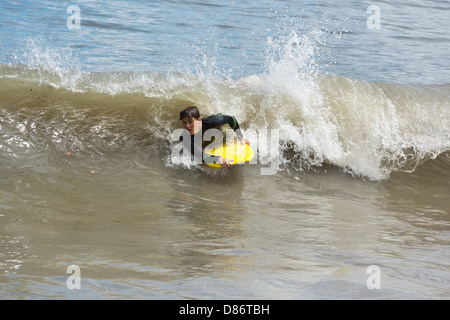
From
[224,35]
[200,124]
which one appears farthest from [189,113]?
[224,35]

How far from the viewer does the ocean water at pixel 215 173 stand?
10.7ft

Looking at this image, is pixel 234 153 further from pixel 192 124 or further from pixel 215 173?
pixel 192 124

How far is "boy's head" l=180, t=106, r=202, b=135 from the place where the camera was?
5754mm

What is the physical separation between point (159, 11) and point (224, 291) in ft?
39.3

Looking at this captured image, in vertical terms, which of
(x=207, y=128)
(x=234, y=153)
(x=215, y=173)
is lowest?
(x=215, y=173)

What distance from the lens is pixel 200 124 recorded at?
5.88m

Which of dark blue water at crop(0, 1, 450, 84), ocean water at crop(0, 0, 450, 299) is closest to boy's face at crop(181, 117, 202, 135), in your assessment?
ocean water at crop(0, 0, 450, 299)

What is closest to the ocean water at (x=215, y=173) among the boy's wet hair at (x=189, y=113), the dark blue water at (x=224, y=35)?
the dark blue water at (x=224, y=35)

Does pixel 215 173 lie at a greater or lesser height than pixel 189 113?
lesser

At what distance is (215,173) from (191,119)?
662mm

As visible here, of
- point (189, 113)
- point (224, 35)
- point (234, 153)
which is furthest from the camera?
point (224, 35)

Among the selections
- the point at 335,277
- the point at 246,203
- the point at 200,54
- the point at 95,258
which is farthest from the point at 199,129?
the point at 200,54

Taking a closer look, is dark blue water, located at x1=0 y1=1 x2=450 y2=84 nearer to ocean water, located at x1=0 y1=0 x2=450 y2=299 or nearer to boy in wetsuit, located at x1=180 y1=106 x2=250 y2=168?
ocean water, located at x1=0 y1=0 x2=450 y2=299
